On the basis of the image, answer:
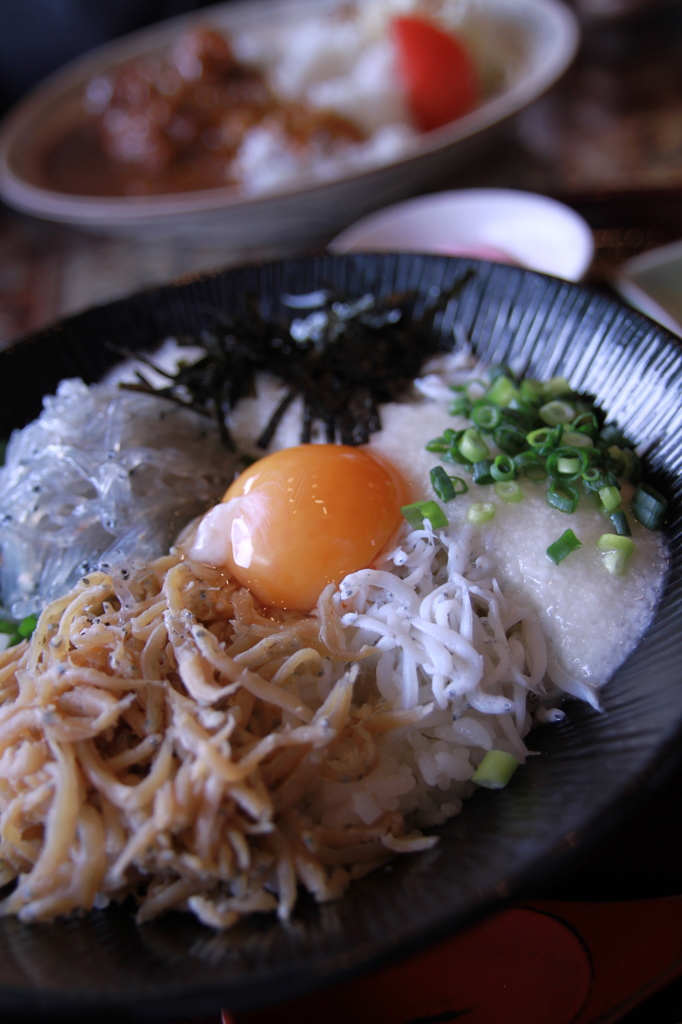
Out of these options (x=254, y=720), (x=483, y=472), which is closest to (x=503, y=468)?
(x=483, y=472)

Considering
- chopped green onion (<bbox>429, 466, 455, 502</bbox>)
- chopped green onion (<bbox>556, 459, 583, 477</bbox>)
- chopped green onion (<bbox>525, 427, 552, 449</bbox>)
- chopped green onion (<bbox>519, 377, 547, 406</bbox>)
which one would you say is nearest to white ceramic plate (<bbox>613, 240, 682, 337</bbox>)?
chopped green onion (<bbox>519, 377, 547, 406</bbox>)

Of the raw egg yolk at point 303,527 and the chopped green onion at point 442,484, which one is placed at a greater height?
the chopped green onion at point 442,484

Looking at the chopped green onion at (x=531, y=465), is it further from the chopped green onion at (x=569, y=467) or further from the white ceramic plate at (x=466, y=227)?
the white ceramic plate at (x=466, y=227)

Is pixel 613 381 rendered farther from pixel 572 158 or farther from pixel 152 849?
pixel 572 158

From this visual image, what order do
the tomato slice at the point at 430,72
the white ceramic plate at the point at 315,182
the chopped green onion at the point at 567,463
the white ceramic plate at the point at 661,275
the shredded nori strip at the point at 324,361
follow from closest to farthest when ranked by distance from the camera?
the chopped green onion at the point at 567,463, the shredded nori strip at the point at 324,361, the white ceramic plate at the point at 661,275, the white ceramic plate at the point at 315,182, the tomato slice at the point at 430,72

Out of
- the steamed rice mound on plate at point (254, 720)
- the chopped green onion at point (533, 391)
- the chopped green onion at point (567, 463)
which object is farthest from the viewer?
the chopped green onion at point (533, 391)

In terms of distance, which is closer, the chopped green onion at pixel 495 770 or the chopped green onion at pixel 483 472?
the chopped green onion at pixel 495 770

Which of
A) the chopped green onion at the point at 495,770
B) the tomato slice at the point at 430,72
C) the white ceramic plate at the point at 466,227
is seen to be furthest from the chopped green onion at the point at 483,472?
the tomato slice at the point at 430,72
